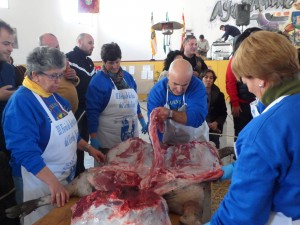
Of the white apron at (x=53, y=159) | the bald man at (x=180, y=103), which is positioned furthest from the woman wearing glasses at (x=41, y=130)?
the bald man at (x=180, y=103)

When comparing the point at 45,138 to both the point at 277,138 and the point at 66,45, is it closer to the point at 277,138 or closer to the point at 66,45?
the point at 277,138

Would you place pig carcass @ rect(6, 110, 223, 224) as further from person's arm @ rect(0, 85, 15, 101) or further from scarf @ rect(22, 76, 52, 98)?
person's arm @ rect(0, 85, 15, 101)

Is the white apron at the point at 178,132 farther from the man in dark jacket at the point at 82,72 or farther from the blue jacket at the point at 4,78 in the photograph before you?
the blue jacket at the point at 4,78

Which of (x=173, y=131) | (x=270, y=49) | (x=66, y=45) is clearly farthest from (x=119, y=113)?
(x=66, y=45)

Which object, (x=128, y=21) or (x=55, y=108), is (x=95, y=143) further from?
(x=128, y=21)

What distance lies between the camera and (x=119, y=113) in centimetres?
315

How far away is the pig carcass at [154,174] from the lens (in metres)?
1.83

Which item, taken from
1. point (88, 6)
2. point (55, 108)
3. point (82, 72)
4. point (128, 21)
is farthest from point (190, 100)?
point (128, 21)

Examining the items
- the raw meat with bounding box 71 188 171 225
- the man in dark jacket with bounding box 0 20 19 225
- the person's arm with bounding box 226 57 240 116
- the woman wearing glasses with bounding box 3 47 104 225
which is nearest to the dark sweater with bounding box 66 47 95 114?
the man in dark jacket with bounding box 0 20 19 225

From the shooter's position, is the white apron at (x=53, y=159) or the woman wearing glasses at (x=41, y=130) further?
the white apron at (x=53, y=159)

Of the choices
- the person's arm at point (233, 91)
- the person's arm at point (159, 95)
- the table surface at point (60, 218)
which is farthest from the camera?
the person's arm at point (233, 91)

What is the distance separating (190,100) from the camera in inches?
109

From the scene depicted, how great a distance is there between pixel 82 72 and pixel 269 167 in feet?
10.4

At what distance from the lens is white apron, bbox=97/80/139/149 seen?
3.10 metres
